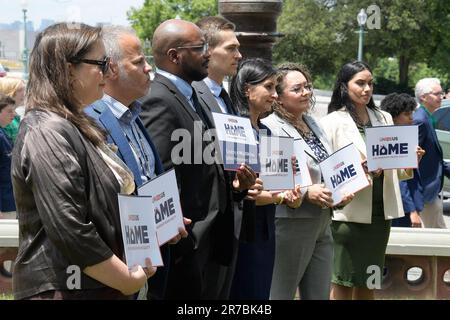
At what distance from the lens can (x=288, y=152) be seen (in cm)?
552

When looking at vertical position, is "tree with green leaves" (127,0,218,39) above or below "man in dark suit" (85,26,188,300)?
below

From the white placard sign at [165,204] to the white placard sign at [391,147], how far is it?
2391mm

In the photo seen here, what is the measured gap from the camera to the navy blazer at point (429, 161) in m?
8.65

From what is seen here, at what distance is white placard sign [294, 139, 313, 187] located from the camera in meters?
5.75

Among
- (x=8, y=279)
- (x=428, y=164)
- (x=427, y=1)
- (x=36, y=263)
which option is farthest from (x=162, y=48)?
(x=427, y=1)

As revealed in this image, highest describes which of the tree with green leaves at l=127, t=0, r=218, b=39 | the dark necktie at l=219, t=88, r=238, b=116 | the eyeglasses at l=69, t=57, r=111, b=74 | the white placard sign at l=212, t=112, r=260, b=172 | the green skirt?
the eyeglasses at l=69, t=57, r=111, b=74

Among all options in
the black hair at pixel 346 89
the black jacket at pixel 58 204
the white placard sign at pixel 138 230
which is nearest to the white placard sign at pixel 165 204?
the white placard sign at pixel 138 230

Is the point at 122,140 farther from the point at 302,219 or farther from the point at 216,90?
the point at 302,219

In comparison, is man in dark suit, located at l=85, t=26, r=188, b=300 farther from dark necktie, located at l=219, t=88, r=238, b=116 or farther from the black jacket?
dark necktie, located at l=219, t=88, r=238, b=116

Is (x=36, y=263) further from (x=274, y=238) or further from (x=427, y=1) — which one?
(x=427, y=1)

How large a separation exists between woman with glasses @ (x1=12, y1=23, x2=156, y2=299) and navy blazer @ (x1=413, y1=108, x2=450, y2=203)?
542cm

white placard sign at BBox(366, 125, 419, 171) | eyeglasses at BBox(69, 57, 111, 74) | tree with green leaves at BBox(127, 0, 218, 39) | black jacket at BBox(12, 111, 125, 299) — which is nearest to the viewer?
black jacket at BBox(12, 111, 125, 299)

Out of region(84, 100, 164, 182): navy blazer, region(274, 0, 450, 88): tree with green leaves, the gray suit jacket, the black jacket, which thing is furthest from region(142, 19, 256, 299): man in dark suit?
region(274, 0, 450, 88): tree with green leaves
